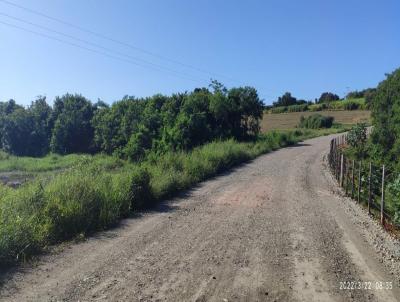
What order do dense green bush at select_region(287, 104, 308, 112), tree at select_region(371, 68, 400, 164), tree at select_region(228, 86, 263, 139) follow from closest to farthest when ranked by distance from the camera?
tree at select_region(371, 68, 400, 164) < tree at select_region(228, 86, 263, 139) < dense green bush at select_region(287, 104, 308, 112)

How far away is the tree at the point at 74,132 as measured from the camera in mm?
56719

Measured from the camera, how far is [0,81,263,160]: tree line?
36531 mm

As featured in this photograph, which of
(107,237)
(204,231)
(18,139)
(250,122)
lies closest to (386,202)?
(204,231)

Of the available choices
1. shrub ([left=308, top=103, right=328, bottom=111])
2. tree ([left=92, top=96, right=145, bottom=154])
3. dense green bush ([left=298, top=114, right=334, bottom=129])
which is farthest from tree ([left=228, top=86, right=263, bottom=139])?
shrub ([left=308, top=103, right=328, bottom=111])

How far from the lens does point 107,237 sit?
392 inches

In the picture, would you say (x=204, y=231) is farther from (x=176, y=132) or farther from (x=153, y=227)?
(x=176, y=132)

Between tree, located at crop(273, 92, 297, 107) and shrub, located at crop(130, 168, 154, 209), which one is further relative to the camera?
tree, located at crop(273, 92, 297, 107)

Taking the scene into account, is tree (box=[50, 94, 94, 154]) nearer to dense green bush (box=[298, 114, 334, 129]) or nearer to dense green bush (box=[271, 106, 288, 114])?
dense green bush (box=[298, 114, 334, 129])

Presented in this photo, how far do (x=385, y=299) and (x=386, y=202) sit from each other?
21.7 feet

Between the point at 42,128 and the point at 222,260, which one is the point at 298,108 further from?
the point at 222,260

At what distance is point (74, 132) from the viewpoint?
5694 centimetres

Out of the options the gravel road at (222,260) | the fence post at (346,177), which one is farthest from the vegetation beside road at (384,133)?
the gravel road at (222,260)

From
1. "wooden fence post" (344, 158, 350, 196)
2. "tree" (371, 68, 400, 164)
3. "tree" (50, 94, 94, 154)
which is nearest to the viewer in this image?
"wooden fence post" (344, 158, 350, 196)

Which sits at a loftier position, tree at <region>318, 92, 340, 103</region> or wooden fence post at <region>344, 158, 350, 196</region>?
tree at <region>318, 92, 340, 103</region>
